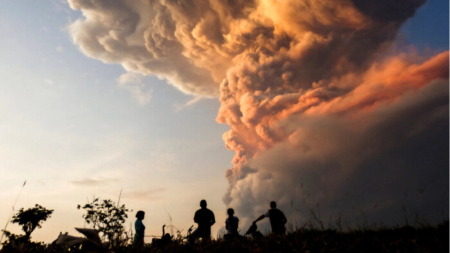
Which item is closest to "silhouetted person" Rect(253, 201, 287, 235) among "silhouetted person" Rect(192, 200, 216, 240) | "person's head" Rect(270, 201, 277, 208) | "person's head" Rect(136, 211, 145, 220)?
"person's head" Rect(270, 201, 277, 208)

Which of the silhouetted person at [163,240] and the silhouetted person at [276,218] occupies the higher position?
the silhouetted person at [276,218]

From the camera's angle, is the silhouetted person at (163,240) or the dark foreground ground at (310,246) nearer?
the dark foreground ground at (310,246)

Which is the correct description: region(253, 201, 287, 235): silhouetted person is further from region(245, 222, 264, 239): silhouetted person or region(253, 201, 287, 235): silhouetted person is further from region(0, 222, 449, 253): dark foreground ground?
region(0, 222, 449, 253): dark foreground ground

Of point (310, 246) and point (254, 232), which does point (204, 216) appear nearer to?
point (254, 232)

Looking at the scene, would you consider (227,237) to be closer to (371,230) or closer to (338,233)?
(338,233)

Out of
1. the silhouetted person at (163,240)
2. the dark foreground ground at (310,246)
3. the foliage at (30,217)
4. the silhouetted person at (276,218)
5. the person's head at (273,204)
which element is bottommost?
the dark foreground ground at (310,246)

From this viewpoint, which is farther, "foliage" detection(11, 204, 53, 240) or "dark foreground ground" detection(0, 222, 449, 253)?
"foliage" detection(11, 204, 53, 240)

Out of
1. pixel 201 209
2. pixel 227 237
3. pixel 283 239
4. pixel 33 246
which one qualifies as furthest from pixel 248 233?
pixel 201 209

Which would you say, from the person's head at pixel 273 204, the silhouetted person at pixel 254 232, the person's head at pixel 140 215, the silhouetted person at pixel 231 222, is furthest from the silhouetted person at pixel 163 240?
the person's head at pixel 273 204

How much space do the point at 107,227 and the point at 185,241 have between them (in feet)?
44.1

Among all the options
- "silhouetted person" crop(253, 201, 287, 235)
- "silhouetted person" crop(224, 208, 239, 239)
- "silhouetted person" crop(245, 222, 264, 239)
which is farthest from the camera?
"silhouetted person" crop(253, 201, 287, 235)

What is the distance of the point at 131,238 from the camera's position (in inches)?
182

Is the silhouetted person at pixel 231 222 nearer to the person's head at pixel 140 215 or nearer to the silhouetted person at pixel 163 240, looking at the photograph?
the person's head at pixel 140 215

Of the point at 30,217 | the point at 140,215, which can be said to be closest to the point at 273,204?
the point at 140,215
